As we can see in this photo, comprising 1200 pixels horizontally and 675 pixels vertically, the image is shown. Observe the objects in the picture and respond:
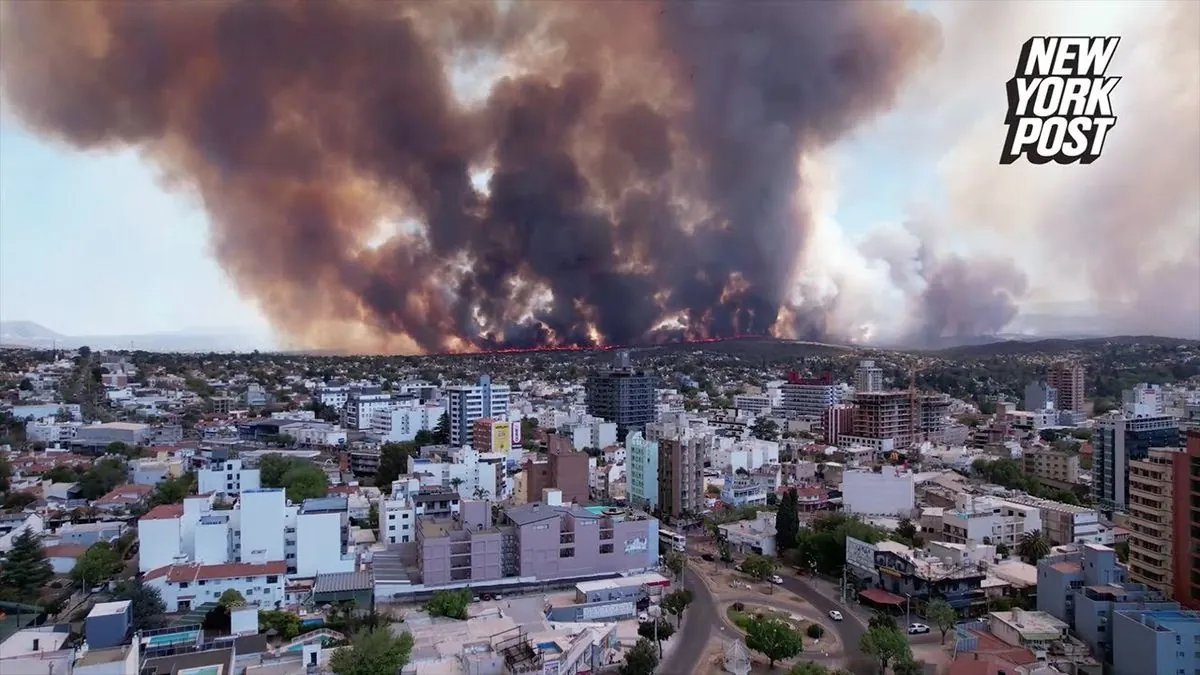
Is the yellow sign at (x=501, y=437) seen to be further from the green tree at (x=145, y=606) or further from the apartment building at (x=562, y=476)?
the green tree at (x=145, y=606)

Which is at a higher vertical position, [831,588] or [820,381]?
[820,381]

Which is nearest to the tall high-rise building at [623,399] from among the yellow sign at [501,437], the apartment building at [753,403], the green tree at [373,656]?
the yellow sign at [501,437]

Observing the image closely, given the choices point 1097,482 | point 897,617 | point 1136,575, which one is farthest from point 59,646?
point 1097,482

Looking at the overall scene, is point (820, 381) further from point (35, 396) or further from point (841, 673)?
point (35, 396)

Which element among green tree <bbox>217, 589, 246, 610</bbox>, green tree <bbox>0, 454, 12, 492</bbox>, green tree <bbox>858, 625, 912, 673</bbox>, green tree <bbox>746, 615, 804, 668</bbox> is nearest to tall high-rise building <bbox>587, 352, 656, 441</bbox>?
green tree <bbox>0, 454, 12, 492</bbox>

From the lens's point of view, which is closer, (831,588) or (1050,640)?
(1050,640)

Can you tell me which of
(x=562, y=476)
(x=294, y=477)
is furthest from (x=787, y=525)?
(x=294, y=477)

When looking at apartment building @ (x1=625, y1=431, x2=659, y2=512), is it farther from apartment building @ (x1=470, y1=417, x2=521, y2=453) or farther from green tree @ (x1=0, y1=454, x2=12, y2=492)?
green tree @ (x1=0, y1=454, x2=12, y2=492)
